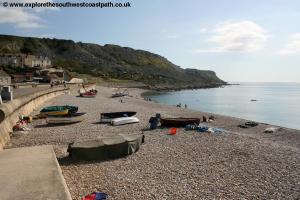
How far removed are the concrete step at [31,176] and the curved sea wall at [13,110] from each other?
400cm

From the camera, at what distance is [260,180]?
1417 centimetres

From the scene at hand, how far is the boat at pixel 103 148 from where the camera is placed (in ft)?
53.8

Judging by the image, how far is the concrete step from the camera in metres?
9.38

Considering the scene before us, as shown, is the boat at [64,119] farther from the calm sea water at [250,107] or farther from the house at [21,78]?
the house at [21,78]

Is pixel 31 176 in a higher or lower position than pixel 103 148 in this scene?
higher

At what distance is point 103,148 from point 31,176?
6.08m

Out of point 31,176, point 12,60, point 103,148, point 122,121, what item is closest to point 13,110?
point 122,121

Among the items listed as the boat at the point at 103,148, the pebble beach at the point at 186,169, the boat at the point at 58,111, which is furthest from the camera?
the boat at the point at 58,111

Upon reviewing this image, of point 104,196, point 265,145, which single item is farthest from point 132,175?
point 265,145

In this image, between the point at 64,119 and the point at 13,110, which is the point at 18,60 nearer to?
the point at 64,119

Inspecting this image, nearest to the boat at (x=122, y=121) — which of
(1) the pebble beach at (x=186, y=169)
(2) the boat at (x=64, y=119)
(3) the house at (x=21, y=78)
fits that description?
(2) the boat at (x=64, y=119)

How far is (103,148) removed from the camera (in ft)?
55.4

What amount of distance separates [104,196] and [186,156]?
718cm

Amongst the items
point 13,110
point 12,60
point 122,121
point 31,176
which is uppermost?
point 12,60
